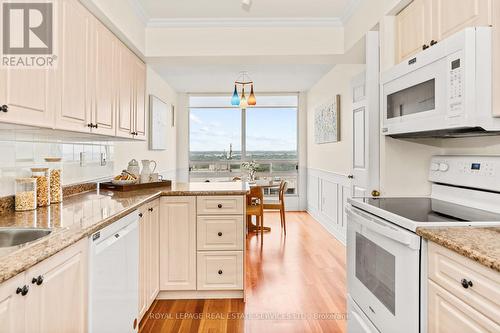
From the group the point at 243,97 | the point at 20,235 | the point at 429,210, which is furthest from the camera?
the point at 243,97

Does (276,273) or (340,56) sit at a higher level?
(340,56)

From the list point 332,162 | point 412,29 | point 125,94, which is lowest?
point 332,162

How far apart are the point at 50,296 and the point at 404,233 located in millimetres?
1469

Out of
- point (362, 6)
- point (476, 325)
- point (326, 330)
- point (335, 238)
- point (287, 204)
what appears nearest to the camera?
point (476, 325)

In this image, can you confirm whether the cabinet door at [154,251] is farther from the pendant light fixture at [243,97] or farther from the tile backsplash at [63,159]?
the pendant light fixture at [243,97]

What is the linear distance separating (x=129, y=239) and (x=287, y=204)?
16.9 feet

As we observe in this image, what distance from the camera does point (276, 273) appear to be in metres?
3.30

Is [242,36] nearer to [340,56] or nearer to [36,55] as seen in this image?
[340,56]

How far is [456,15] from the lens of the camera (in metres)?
1.67

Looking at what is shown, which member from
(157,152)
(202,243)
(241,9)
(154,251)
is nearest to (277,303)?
(202,243)

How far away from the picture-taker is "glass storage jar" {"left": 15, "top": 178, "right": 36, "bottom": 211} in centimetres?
182

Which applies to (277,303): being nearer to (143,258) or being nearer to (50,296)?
(143,258)

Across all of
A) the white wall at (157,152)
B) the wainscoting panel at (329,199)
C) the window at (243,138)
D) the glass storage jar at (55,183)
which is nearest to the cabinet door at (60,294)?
the glass storage jar at (55,183)

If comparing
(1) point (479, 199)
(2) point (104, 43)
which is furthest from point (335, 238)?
(2) point (104, 43)
